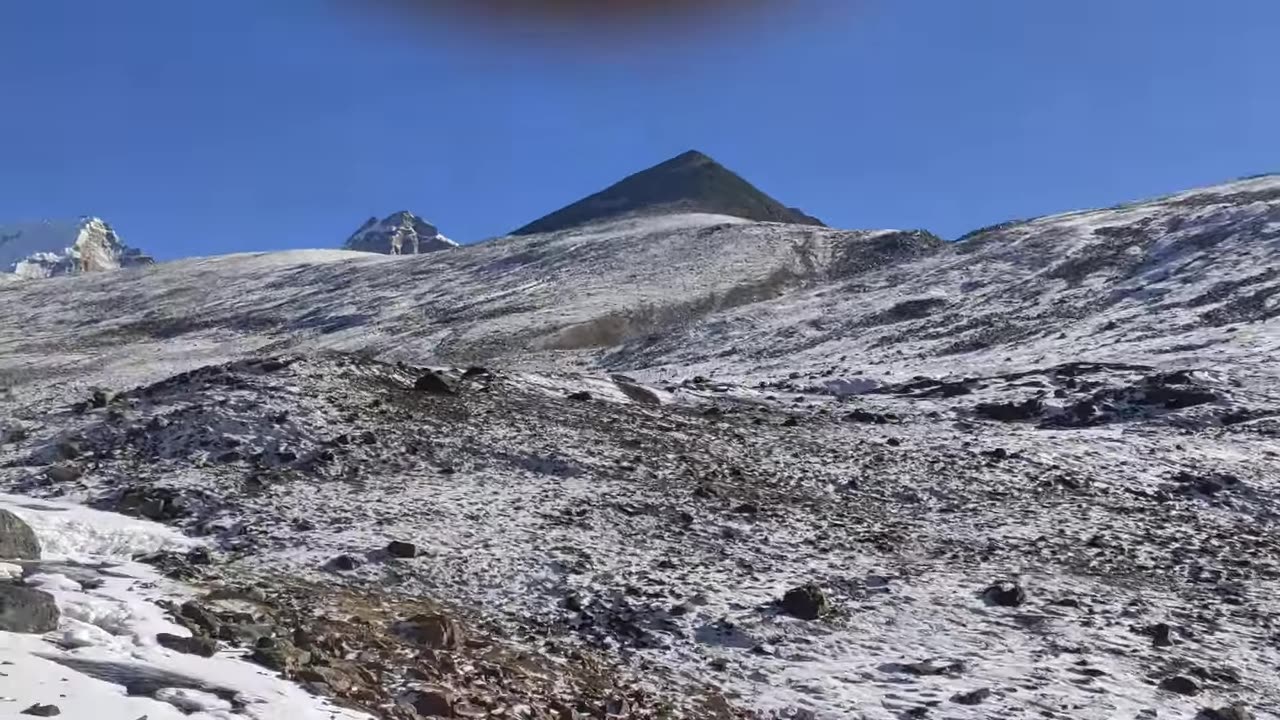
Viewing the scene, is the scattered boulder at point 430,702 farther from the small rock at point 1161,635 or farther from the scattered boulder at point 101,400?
the scattered boulder at point 101,400

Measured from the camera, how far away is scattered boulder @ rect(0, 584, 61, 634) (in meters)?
9.62

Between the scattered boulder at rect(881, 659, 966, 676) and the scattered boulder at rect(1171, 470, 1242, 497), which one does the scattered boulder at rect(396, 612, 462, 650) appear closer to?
the scattered boulder at rect(881, 659, 966, 676)

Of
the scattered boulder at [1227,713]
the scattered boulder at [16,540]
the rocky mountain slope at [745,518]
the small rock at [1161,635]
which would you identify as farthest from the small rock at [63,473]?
the scattered boulder at [1227,713]

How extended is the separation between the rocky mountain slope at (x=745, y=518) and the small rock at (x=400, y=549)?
0.08 meters

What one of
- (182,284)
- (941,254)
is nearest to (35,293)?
(182,284)

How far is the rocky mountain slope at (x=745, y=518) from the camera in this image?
1185 centimetres

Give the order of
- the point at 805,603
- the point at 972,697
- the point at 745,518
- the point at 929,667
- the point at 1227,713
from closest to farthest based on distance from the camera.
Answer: the point at 1227,713, the point at 972,697, the point at 929,667, the point at 805,603, the point at 745,518

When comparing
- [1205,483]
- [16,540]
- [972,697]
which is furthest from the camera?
[1205,483]

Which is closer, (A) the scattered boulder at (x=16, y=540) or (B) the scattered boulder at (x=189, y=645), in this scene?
(B) the scattered boulder at (x=189, y=645)

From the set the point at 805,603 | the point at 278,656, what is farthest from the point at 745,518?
the point at 278,656

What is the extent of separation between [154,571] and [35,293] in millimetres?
97824

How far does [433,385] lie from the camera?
24953 millimetres

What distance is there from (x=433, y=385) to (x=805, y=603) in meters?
13.3

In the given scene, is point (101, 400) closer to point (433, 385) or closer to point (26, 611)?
point (433, 385)
